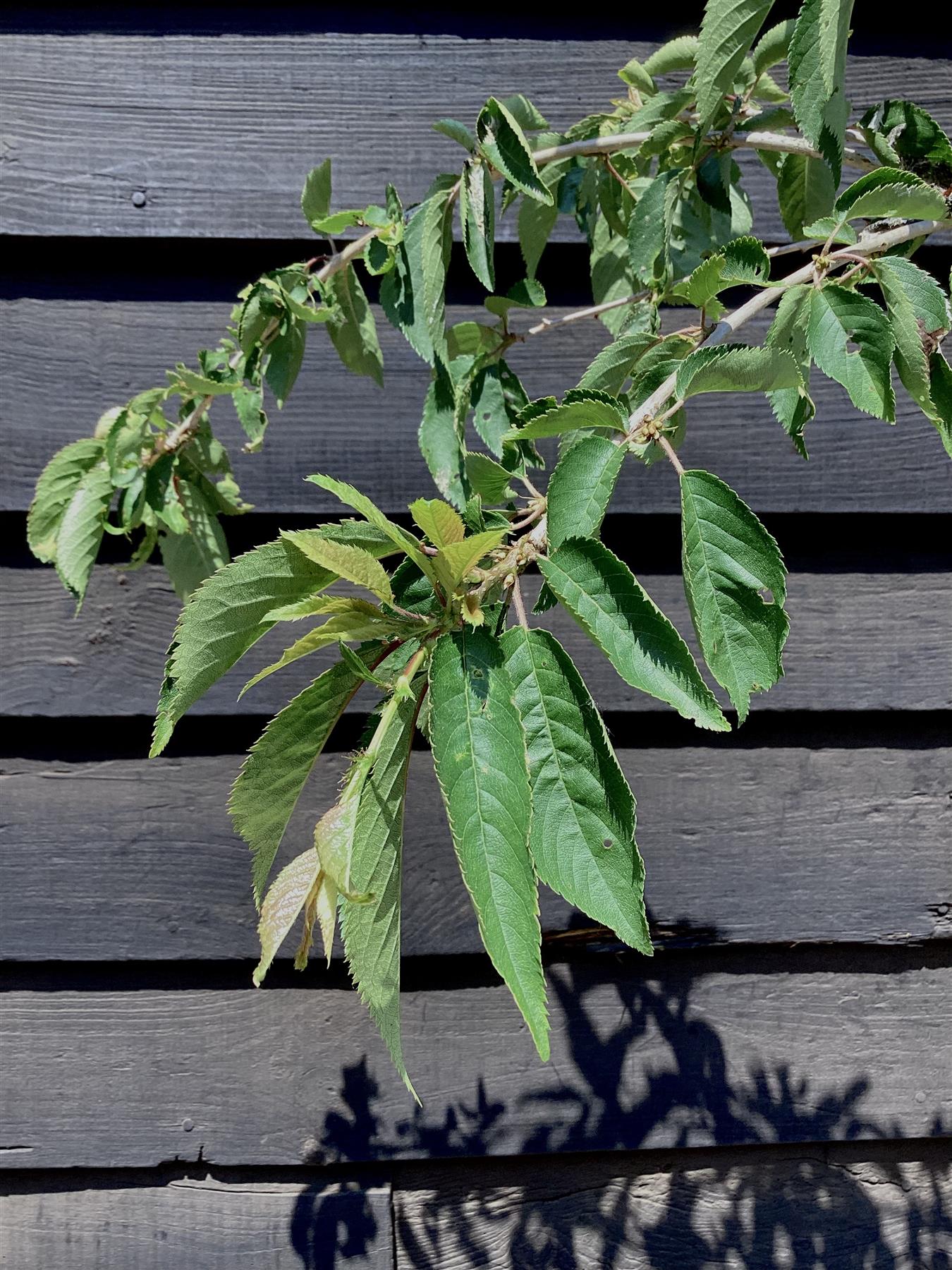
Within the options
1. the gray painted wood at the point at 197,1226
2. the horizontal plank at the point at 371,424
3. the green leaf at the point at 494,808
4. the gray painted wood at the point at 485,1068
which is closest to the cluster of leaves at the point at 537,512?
the green leaf at the point at 494,808

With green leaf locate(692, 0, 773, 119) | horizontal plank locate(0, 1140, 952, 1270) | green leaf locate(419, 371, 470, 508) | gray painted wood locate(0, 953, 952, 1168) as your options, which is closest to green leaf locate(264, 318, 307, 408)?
green leaf locate(419, 371, 470, 508)

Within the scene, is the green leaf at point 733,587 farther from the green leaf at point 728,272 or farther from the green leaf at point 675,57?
the green leaf at point 675,57

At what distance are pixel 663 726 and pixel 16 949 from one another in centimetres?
77

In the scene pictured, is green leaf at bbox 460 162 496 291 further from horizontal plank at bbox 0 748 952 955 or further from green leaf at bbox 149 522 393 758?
horizontal plank at bbox 0 748 952 955

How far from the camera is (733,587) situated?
1.37 ft

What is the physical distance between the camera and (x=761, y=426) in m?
1.01

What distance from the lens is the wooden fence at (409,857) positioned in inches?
37.2

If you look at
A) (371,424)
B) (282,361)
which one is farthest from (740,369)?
(371,424)

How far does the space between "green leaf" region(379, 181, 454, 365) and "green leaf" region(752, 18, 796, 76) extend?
0.74 ft

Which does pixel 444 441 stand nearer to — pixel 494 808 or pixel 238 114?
pixel 494 808

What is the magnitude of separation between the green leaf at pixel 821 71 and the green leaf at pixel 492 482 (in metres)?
0.25

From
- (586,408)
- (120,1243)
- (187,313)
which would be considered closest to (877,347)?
(586,408)

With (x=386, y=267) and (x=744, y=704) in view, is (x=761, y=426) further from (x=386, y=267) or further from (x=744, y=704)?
(x=744, y=704)

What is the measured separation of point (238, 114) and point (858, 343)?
766mm
